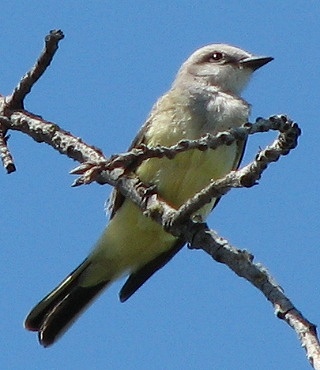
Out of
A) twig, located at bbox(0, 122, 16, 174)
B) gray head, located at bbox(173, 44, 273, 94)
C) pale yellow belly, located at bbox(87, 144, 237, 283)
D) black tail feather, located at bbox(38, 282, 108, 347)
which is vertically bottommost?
twig, located at bbox(0, 122, 16, 174)

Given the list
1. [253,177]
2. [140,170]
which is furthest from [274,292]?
[140,170]

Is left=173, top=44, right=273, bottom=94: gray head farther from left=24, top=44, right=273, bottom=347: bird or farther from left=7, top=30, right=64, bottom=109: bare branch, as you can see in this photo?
left=7, top=30, right=64, bottom=109: bare branch

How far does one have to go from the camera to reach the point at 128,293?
593 centimetres

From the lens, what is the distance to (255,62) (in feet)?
20.7

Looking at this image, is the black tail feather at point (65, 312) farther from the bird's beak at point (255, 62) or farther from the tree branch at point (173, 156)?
the bird's beak at point (255, 62)

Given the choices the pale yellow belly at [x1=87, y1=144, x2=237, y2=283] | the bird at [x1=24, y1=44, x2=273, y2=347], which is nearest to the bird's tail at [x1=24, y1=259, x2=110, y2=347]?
the bird at [x1=24, y1=44, x2=273, y2=347]

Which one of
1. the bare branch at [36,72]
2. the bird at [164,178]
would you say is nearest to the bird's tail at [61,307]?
the bird at [164,178]

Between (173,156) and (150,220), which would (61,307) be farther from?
(173,156)

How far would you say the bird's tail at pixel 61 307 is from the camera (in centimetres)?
551

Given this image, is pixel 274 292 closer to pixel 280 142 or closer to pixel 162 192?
pixel 280 142

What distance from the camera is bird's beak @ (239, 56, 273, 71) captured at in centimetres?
631

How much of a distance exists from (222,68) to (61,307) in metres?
2.04

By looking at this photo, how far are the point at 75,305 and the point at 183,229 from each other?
2212 millimetres

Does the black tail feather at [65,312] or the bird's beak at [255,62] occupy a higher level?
the bird's beak at [255,62]
